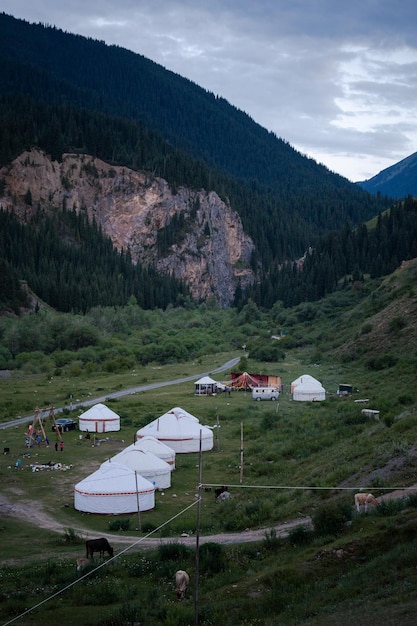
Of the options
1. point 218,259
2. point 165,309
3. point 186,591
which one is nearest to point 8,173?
point 165,309

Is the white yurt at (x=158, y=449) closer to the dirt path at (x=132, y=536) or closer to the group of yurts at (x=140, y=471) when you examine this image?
the group of yurts at (x=140, y=471)

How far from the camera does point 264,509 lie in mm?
26344

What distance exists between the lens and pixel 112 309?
133 m

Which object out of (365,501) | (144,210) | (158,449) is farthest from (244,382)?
(144,210)

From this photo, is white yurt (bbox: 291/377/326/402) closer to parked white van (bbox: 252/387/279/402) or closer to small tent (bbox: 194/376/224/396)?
parked white van (bbox: 252/387/279/402)

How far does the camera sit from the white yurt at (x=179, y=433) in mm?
43750

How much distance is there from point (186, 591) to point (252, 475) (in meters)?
16.2

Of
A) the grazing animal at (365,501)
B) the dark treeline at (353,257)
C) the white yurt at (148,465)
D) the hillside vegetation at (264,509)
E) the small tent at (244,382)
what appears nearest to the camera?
the hillside vegetation at (264,509)

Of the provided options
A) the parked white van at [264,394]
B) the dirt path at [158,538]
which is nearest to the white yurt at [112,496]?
the dirt path at [158,538]

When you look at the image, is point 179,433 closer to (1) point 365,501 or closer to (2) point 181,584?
(1) point 365,501

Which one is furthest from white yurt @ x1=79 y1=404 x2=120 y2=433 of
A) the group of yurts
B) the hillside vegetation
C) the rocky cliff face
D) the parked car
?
the rocky cliff face

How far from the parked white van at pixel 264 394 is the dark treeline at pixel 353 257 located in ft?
188

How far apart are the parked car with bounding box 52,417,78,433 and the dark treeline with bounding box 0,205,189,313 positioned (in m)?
70.7

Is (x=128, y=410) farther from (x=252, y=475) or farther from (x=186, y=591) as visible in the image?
(x=186, y=591)
